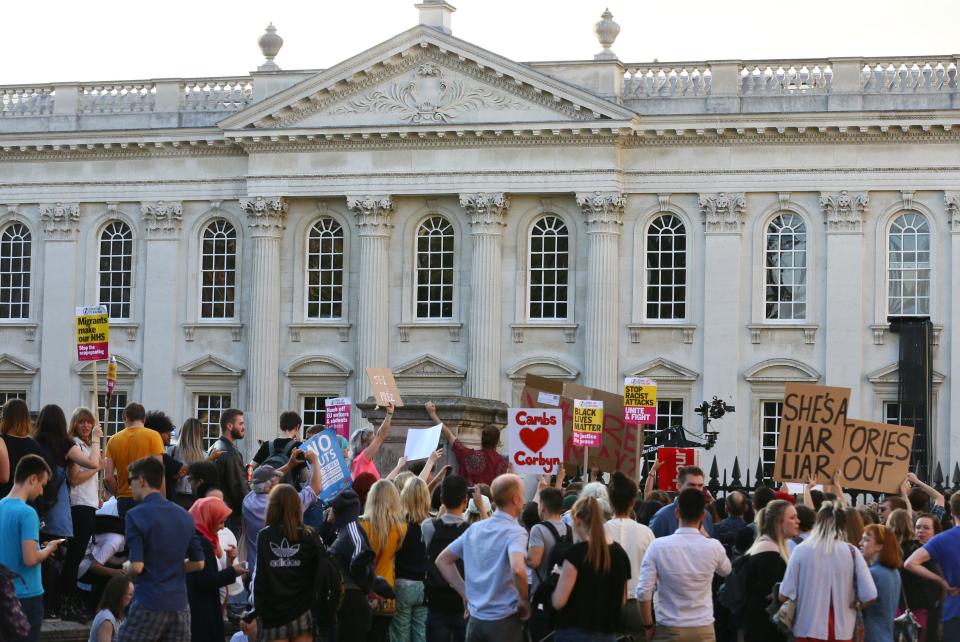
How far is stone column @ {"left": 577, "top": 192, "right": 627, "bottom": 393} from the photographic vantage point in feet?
140

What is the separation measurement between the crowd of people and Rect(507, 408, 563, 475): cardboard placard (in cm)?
377

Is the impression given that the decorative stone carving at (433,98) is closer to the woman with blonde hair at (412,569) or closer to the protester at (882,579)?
the woman with blonde hair at (412,569)

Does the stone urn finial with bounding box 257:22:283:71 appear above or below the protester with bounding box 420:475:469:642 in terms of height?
above

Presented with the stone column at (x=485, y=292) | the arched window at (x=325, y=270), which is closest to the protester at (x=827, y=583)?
the stone column at (x=485, y=292)

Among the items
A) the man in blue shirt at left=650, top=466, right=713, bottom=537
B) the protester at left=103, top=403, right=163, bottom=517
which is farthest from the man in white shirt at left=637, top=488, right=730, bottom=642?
the protester at left=103, top=403, right=163, bottom=517

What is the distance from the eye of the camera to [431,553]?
14617mm

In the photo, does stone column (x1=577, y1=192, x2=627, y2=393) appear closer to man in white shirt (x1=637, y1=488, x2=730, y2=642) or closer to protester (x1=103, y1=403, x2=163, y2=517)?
protester (x1=103, y1=403, x2=163, y2=517)

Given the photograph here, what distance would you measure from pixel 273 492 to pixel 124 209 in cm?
3474

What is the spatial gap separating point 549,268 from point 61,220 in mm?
12389

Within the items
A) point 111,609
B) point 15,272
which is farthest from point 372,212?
point 111,609

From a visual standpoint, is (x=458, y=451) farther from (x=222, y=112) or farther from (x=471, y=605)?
(x=222, y=112)

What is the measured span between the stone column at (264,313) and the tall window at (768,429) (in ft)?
36.7

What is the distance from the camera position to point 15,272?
157 feet

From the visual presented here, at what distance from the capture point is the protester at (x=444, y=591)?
14414 mm
